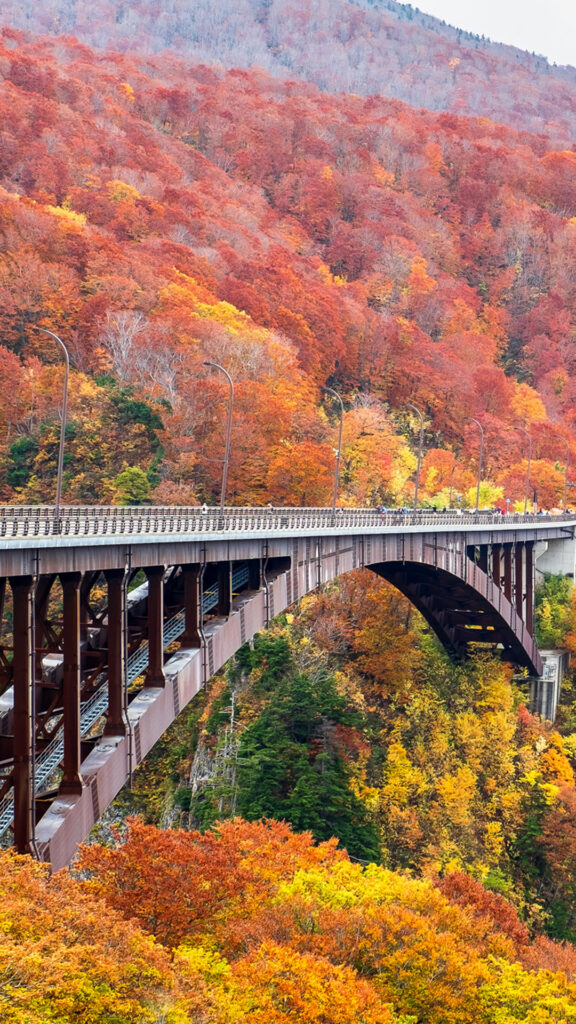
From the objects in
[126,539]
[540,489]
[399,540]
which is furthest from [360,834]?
[540,489]

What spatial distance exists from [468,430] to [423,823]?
5496 cm

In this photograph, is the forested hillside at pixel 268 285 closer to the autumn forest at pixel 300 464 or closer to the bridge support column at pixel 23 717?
the autumn forest at pixel 300 464

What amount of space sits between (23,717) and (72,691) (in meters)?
2.14

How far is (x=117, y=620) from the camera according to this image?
26.8 m

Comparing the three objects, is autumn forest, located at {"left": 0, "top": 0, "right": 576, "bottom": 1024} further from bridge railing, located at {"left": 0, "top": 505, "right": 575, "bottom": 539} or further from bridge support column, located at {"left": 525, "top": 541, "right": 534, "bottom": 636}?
bridge railing, located at {"left": 0, "top": 505, "right": 575, "bottom": 539}

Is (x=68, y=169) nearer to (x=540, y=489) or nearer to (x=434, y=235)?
(x=540, y=489)

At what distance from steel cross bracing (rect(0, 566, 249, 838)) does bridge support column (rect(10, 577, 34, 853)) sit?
0.63 m

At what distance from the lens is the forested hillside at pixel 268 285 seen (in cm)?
6694

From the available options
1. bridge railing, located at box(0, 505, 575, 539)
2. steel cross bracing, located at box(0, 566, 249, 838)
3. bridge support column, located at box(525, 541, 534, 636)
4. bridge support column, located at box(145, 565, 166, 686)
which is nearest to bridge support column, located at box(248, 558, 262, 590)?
steel cross bracing, located at box(0, 566, 249, 838)

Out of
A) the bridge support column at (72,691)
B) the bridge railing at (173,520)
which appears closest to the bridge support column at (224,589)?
A: the bridge railing at (173,520)

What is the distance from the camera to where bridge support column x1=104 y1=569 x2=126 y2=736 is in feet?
87.7

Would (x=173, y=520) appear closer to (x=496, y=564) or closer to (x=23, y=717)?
(x=23, y=717)

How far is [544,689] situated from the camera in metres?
71.6

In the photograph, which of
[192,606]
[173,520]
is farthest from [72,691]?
[192,606]
